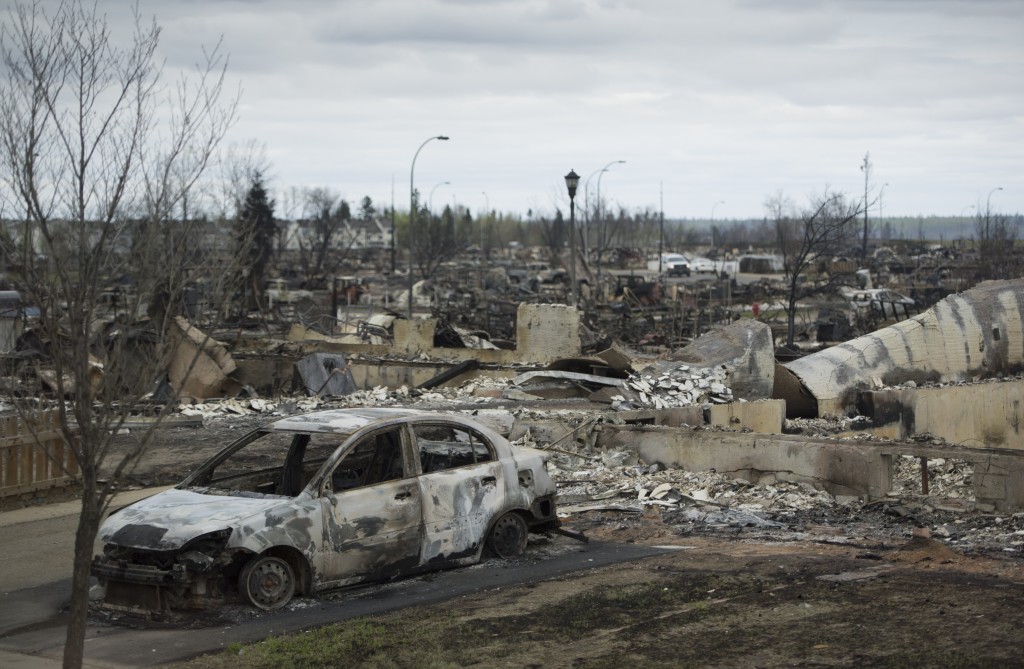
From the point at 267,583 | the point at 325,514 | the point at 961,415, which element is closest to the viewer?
the point at 267,583

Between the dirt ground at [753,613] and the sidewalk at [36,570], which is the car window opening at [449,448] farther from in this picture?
the sidewalk at [36,570]

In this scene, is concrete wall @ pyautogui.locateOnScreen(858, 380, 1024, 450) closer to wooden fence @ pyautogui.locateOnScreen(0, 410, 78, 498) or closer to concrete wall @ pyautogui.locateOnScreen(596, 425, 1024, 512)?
concrete wall @ pyautogui.locateOnScreen(596, 425, 1024, 512)

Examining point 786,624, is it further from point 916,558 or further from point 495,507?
point 495,507

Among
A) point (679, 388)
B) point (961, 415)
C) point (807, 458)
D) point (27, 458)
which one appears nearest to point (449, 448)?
point (807, 458)

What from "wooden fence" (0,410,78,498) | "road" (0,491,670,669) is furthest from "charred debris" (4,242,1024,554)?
"road" (0,491,670,669)

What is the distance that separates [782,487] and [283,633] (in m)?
6.57

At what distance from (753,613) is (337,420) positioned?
3690 mm

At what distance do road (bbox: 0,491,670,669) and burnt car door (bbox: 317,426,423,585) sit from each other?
0.21 m

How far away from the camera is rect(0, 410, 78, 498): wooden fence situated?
12.1m

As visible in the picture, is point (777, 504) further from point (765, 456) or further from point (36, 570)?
point (36, 570)

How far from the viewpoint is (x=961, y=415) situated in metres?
18.0

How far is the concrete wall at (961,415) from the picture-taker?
58.5 feet

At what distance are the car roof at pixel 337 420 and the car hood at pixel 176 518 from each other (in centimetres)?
86

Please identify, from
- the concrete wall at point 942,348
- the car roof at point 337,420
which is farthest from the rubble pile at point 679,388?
the car roof at point 337,420
